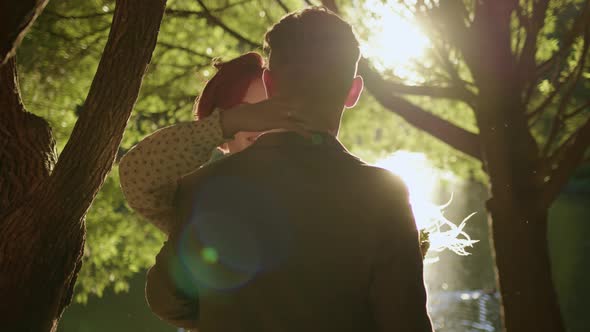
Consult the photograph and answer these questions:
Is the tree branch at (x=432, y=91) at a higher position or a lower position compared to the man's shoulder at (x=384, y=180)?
higher

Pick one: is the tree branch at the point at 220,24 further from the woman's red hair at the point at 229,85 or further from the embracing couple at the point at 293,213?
the embracing couple at the point at 293,213

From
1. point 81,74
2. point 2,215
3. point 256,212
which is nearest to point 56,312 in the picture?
point 2,215

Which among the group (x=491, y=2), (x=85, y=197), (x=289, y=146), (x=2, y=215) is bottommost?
(x=2, y=215)

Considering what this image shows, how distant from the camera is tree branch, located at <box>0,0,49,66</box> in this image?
2.20 meters

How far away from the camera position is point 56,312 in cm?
314

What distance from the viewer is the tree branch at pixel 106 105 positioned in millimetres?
2961

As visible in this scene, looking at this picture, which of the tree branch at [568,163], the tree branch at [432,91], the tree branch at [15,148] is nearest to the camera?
the tree branch at [15,148]

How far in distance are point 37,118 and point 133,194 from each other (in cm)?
179

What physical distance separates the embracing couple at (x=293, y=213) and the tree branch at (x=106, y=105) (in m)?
1.30

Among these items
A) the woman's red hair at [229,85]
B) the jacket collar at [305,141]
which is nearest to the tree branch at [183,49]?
the woman's red hair at [229,85]

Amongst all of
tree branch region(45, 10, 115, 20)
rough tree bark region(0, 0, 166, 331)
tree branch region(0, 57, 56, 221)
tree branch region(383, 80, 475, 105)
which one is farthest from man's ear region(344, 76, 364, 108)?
tree branch region(45, 10, 115, 20)

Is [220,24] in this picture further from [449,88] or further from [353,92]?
[353,92]

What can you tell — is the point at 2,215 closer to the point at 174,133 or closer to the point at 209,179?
the point at 174,133

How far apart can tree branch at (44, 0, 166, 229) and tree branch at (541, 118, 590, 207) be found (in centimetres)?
430
